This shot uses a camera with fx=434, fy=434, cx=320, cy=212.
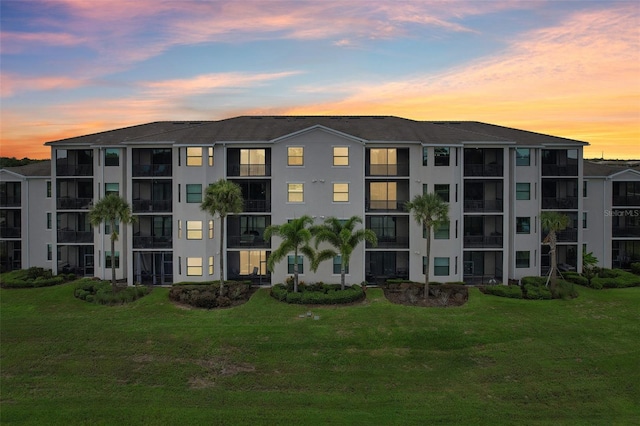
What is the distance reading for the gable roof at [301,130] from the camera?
37.7 m

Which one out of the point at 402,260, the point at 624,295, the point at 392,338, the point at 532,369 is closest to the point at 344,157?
the point at 402,260

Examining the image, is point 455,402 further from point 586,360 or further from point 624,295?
point 624,295

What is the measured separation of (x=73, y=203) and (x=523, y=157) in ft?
138

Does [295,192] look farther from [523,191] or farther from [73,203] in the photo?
[73,203]

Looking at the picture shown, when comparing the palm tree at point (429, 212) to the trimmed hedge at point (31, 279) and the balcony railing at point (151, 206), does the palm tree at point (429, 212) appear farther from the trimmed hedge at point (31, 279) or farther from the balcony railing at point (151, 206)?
the trimmed hedge at point (31, 279)

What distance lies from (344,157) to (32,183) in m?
31.5

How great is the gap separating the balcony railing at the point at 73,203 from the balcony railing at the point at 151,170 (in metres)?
6.99

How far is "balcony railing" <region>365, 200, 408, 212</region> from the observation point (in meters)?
38.2

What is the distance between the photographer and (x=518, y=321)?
28.3 meters

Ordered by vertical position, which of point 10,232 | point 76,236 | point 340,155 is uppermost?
point 340,155

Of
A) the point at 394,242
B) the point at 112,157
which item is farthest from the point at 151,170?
the point at 394,242

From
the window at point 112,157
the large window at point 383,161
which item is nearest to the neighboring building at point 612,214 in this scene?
the large window at point 383,161

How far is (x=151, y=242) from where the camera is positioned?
37875 millimetres

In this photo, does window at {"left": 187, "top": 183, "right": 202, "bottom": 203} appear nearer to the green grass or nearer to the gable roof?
the gable roof
